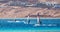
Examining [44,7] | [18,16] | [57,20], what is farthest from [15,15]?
[57,20]

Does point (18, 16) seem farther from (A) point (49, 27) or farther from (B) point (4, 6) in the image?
(A) point (49, 27)

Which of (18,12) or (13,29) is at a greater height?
(18,12)

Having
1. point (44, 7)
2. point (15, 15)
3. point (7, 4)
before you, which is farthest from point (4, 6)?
point (44, 7)

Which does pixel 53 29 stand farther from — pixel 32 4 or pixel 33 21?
pixel 32 4

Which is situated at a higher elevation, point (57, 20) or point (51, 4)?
point (51, 4)

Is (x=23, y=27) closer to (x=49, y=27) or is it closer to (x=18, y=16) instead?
(x=18, y=16)

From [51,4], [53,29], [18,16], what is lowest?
[53,29]

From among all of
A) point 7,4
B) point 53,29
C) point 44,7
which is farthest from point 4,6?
point 53,29
